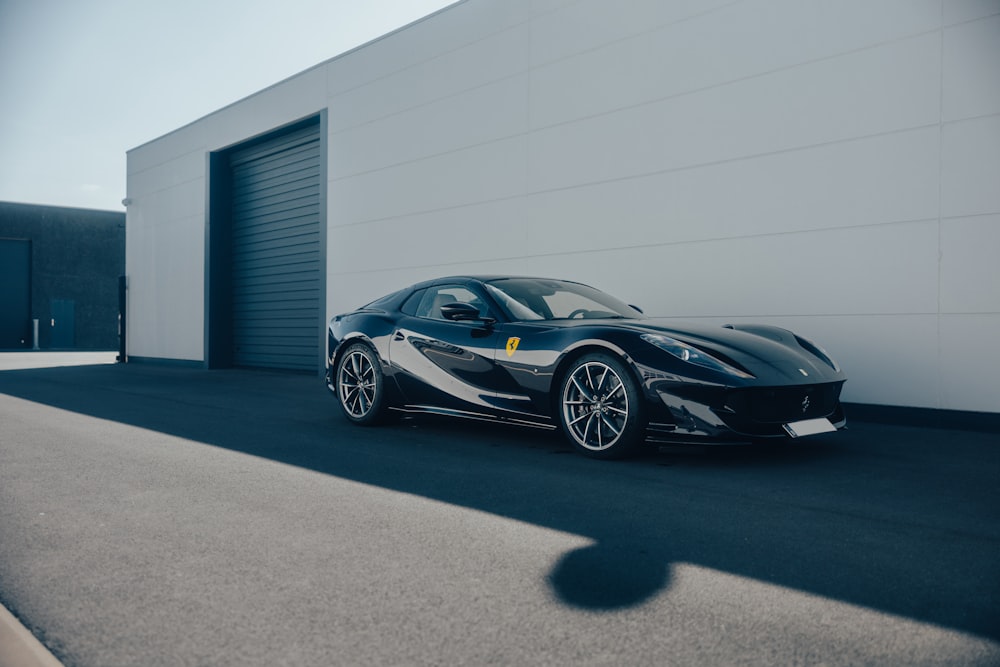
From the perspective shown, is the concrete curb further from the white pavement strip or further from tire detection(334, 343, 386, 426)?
the white pavement strip

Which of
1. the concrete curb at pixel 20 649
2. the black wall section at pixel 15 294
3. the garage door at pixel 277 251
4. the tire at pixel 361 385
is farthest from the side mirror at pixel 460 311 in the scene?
the black wall section at pixel 15 294

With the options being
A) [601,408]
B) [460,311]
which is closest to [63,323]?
[460,311]

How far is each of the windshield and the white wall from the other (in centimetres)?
254

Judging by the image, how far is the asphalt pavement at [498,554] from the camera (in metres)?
2.14

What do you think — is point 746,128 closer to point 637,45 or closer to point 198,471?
point 637,45

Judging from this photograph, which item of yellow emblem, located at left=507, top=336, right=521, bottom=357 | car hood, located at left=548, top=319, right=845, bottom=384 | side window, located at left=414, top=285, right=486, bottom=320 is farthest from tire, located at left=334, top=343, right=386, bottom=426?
car hood, located at left=548, top=319, right=845, bottom=384

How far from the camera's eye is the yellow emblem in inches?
219

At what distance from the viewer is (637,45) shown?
945cm

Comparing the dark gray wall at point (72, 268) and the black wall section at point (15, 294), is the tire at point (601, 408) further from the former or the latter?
the dark gray wall at point (72, 268)

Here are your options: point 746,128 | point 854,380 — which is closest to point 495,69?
point 746,128

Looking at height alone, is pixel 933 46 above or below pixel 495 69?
below

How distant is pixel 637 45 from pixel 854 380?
464 centimetres

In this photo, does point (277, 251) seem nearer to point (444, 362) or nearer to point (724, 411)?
point (444, 362)

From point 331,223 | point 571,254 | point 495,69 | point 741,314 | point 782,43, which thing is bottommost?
point 741,314
